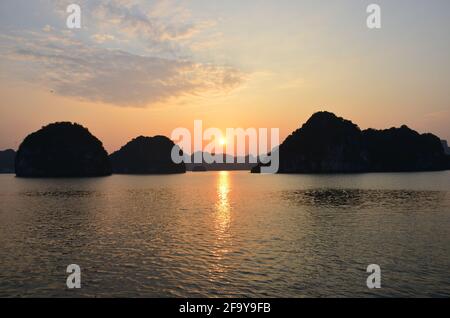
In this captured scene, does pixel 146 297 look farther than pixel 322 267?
No

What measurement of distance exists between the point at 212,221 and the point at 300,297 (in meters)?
35.0

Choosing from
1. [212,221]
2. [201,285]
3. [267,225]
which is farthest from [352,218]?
[201,285]

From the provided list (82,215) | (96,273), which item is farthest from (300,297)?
(82,215)

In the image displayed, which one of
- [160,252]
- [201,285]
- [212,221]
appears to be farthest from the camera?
[212,221]

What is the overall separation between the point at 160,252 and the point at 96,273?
8.10m

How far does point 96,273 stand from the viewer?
27.6 meters
